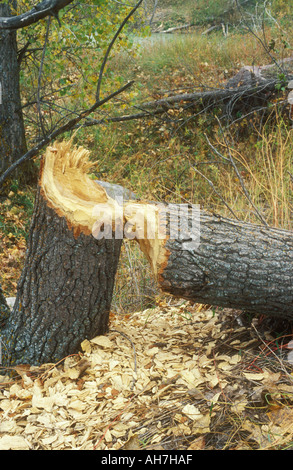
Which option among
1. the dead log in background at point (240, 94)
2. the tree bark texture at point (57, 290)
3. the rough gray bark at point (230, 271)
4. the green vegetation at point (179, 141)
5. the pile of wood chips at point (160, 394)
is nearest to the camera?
the pile of wood chips at point (160, 394)

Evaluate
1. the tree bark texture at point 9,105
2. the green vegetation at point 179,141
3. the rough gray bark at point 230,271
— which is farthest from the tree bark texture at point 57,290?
the tree bark texture at point 9,105

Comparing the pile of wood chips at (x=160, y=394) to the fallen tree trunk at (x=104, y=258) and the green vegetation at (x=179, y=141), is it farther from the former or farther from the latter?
the green vegetation at (x=179, y=141)

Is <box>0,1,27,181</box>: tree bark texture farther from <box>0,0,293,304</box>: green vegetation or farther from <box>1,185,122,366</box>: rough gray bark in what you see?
<box>1,185,122,366</box>: rough gray bark

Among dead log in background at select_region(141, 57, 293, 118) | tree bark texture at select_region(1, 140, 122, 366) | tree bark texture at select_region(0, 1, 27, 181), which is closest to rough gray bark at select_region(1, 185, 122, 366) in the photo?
tree bark texture at select_region(1, 140, 122, 366)

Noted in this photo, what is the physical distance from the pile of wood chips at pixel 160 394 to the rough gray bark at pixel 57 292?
9 centimetres

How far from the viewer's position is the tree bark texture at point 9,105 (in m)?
4.73

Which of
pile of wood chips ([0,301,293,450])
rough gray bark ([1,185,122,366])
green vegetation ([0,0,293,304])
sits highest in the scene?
green vegetation ([0,0,293,304])

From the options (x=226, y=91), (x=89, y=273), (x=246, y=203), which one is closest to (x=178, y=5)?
(x=226, y=91)

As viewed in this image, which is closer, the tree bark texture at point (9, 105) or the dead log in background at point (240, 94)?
the tree bark texture at point (9, 105)

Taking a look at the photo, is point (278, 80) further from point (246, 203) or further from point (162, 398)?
point (162, 398)

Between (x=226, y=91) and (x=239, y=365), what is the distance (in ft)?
13.6

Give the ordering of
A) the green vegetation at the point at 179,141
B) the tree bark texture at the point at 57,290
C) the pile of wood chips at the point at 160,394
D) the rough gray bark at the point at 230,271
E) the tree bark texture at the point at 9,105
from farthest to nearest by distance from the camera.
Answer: the tree bark texture at the point at 9,105, the green vegetation at the point at 179,141, the tree bark texture at the point at 57,290, the rough gray bark at the point at 230,271, the pile of wood chips at the point at 160,394

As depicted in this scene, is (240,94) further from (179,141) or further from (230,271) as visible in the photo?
(230,271)

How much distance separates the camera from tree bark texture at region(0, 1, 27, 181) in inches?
186
